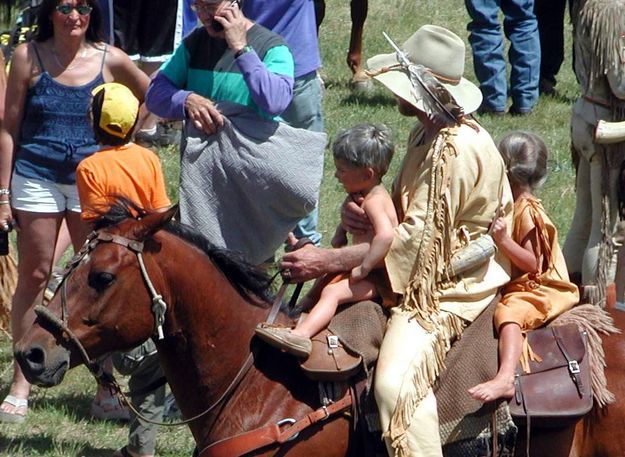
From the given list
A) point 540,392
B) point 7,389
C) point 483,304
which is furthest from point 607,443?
point 7,389

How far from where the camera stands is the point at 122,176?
21.3 feet

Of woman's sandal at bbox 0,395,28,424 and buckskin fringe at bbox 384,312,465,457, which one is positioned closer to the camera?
buckskin fringe at bbox 384,312,465,457

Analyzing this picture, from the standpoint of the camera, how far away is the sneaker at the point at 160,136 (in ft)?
37.4

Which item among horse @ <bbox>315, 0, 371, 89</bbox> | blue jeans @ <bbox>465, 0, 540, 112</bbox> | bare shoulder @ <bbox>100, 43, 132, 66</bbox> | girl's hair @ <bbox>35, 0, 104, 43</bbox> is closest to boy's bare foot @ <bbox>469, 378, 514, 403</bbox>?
bare shoulder @ <bbox>100, 43, 132, 66</bbox>

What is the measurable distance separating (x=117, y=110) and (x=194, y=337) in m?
1.77

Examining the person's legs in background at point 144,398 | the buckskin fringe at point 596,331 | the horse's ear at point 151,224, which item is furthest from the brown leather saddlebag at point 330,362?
the person's legs in background at point 144,398

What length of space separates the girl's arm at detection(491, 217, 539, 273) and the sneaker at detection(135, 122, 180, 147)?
20.9 feet

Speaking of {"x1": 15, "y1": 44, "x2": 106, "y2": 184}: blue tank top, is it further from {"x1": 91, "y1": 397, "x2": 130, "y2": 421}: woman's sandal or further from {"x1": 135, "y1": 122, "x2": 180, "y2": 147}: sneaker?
{"x1": 135, "y1": 122, "x2": 180, "y2": 147}: sneaker

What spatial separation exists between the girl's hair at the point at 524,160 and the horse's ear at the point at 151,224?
149 centimetres

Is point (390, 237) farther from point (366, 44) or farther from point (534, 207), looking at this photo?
point (366, 44)

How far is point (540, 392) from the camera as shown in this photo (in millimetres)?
5020

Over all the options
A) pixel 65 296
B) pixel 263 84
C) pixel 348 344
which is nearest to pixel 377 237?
pixel 348 344

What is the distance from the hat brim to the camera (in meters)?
5.02

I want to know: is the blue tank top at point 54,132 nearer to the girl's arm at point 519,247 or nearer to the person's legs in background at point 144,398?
the person's legs in background at point 144,398
